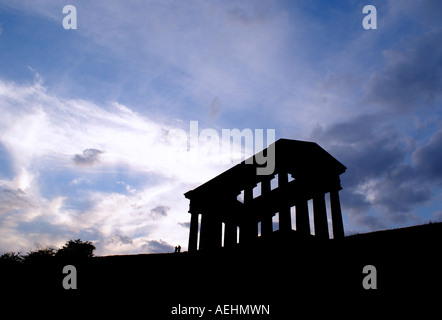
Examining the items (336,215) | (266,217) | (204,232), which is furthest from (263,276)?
(204,232)

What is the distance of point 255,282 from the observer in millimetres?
6852

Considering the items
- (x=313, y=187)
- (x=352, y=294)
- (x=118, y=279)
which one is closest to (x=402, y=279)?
(x=352, y=294)

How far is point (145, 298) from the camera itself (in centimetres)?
779

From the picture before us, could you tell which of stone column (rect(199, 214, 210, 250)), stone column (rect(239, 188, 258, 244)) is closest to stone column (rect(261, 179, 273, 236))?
stone column (rect(239, 188, 258, 244))

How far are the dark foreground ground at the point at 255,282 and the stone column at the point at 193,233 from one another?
8021 mm

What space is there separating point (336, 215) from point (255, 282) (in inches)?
370

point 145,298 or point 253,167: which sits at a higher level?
point 253,167

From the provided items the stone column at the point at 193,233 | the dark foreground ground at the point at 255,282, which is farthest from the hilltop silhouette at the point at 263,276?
the stone column at the point at 193,233

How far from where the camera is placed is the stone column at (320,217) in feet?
47.6

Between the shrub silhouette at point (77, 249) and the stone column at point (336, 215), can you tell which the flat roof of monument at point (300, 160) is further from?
the shrub silhouette at point (77, 249)

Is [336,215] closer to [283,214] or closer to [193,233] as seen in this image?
[283,214]

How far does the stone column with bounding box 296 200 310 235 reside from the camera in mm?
14211
